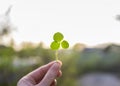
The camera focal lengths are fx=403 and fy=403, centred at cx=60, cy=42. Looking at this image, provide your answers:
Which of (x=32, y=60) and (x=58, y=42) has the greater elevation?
(x=58, y=42)

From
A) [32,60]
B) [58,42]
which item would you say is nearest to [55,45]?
[58,42]

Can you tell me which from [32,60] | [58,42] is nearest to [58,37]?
[58,42]

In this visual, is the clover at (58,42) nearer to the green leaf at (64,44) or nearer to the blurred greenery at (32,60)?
the green leaf at (64,44)

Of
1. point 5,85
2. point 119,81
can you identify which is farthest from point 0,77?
point 119,81

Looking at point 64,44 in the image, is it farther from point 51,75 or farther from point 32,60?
point 32,60

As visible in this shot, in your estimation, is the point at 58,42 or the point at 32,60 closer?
the point at 58,42

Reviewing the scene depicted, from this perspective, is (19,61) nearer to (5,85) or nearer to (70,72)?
(5,85)

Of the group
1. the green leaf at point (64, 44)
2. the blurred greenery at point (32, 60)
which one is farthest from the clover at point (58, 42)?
the blurred greenery at point (32, 60)

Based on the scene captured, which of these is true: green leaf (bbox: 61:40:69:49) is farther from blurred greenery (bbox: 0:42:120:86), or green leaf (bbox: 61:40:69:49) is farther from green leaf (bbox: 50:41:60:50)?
blurred greenery (bbox: 0:42:120:86)

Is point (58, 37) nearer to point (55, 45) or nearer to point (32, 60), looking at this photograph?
point (55, 45)
